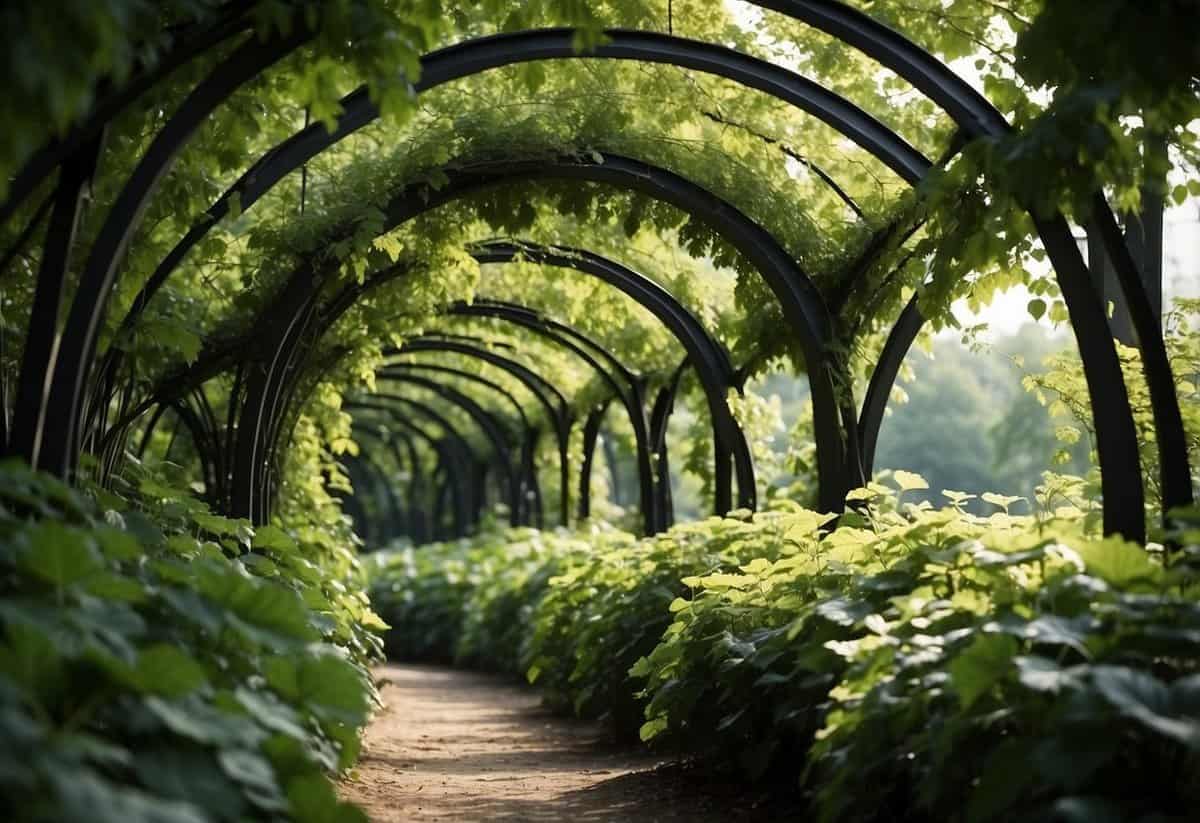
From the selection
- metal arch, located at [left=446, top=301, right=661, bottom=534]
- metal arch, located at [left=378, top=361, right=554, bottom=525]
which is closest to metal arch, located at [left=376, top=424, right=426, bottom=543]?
metal arch, located at [left=378, top=361, right=554, bottom=525]

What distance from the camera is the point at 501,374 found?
16938 mm

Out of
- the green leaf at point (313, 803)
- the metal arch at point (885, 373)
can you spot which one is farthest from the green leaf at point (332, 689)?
Answer: the metal arch at point (885, 373)

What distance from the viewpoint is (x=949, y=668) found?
11.1 ft

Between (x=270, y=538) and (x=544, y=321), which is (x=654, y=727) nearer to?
(x=270, y=538)

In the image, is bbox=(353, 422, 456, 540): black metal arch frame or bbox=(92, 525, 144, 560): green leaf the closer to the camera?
bbox=(92, 525, 144, 560): green leaf

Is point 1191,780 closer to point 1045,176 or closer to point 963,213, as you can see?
point 1045,176

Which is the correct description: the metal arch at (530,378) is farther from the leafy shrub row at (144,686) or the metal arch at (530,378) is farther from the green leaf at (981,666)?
the green leaf at (981,666)

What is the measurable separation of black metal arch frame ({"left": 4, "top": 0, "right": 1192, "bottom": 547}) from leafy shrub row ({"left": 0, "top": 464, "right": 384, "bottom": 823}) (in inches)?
13.6

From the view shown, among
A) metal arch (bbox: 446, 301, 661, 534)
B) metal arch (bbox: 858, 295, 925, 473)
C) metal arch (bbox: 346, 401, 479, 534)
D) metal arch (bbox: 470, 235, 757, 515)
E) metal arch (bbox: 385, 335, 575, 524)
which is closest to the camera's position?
metal arch (bbox: 858, 295, 925, 473)

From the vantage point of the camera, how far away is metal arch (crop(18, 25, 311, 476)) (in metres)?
4.03

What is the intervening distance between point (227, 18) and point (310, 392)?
6.39 meters

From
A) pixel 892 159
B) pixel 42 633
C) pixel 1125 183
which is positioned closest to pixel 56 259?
pixel 42 633

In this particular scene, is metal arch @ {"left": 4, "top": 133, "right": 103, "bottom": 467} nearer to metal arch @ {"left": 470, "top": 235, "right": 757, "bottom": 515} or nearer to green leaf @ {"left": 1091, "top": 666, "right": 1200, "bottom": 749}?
green leaf @ {"left": 1091, "top": 666, "right": 1200, "bottom": 749}

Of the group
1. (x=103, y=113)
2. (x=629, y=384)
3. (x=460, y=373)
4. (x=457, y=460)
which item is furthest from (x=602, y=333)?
(x=457, y=460)
